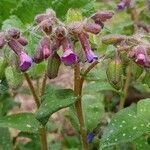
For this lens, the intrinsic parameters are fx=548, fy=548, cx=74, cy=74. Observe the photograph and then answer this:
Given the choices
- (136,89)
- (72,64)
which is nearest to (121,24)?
(136,89)

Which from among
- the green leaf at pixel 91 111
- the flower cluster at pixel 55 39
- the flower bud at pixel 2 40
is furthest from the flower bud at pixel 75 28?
the green leaf at pixel 91 111

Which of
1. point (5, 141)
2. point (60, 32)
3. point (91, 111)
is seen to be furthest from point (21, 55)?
point (5, 141)

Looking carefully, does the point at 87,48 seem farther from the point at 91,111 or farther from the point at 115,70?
the point at 91,111

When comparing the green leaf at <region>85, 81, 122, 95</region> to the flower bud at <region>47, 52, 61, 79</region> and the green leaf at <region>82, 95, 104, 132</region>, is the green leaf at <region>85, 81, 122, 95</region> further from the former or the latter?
the flower bud at <region>47, 52, 61, 79</region>

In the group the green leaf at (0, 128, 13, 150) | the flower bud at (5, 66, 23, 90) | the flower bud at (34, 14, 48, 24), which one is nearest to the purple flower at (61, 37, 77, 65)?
Answer: the flower bud at (34, 14, 48, 24)

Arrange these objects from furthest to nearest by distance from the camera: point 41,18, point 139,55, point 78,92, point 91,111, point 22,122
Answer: point 91,111
point 22,122
point 78,92
point 41,18
point 139,55

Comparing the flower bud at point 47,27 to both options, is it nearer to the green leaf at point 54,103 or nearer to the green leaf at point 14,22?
the green leaf at point 54,103
